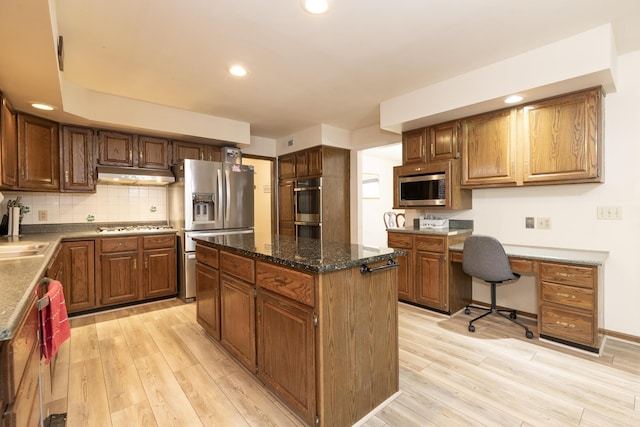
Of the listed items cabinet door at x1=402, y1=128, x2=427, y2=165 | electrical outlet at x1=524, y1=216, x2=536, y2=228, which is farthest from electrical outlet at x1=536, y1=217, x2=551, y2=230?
cabinet door at x1=402, y1=128, x2=427, y2=165

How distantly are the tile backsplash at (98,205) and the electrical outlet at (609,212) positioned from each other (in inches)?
197

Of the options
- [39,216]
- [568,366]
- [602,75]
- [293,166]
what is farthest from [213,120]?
[568,366]

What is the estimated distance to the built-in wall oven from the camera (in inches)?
183

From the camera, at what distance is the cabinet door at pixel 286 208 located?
5.11 meters

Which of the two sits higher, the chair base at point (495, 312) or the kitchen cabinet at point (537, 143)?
the kitchen cabinet at point (537, 143)

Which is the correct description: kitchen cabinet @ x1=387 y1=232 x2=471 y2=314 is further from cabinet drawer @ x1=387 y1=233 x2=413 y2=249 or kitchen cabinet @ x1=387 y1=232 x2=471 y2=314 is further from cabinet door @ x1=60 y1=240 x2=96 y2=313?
cabinet door @ x1=60 y1=240 x2=96 y2=313

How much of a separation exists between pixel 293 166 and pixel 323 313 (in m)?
3.88

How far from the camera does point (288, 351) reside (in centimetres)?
168

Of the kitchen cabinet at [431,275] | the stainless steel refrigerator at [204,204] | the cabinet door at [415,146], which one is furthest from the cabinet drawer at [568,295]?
the stainless steel refrigerator at [204,204]

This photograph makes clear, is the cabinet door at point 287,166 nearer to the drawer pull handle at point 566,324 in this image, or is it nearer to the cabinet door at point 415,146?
the cabinet door at point 415,146

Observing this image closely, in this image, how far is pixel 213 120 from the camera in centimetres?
409

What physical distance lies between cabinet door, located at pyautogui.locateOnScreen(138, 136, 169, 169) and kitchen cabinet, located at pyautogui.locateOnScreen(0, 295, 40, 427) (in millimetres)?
2965

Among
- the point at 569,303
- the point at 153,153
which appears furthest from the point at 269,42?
the point at 569,303

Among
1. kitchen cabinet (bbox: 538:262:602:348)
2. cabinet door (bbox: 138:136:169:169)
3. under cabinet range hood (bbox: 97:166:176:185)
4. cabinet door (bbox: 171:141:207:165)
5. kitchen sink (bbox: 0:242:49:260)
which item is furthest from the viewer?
cabinet door (bbox: 171:141:207:165)
